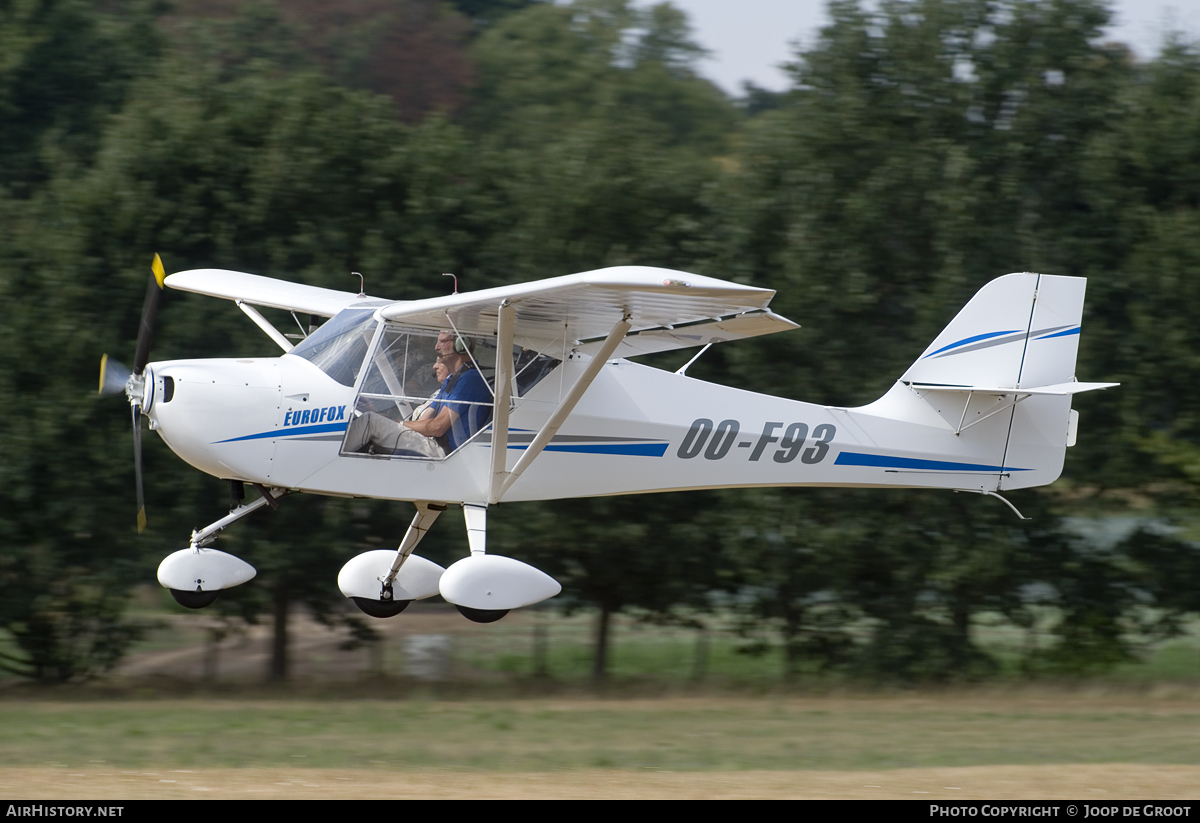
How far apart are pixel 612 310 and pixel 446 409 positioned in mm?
1523

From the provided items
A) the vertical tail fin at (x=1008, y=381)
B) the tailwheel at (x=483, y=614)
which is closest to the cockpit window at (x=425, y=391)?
the tailwheel at (x=483, y=614)

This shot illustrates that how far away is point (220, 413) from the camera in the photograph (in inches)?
363

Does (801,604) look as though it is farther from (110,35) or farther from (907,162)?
(110,35)

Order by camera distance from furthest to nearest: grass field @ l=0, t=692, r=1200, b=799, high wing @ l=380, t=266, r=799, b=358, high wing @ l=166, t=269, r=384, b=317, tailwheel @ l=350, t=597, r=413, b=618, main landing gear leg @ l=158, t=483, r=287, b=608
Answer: high wing @ l=166, t=269, r=384, b=317 < tailwheel @ l=350, t=597, r=413, b=618 < grass field @ l=0, t=692, r=1200, b=799 < main landing gear leg @ l=158, t=483, r=287, b=608 < high wing @ l=380, t=266, r=799, b=358

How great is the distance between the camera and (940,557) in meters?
16.6

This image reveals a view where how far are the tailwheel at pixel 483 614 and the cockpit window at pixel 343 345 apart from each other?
192cm

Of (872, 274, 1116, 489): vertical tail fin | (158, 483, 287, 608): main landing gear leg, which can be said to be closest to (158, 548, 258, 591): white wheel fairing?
(158, 483, 287, 608): main landing gear leg

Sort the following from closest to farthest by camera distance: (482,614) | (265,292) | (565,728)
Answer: (482,614) < (265,292) < (565,728)

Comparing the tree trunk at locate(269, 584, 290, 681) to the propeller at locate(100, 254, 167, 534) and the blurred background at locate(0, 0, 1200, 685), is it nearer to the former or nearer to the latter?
the blurred background at locate(0, 0, 1200, 685)

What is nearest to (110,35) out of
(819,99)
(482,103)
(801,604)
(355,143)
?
(355,143)

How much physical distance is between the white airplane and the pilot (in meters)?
0.01

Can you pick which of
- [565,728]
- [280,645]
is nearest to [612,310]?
[565,728]

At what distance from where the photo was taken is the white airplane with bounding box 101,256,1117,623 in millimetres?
9273

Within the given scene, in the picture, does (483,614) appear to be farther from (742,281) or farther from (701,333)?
(742,281)
